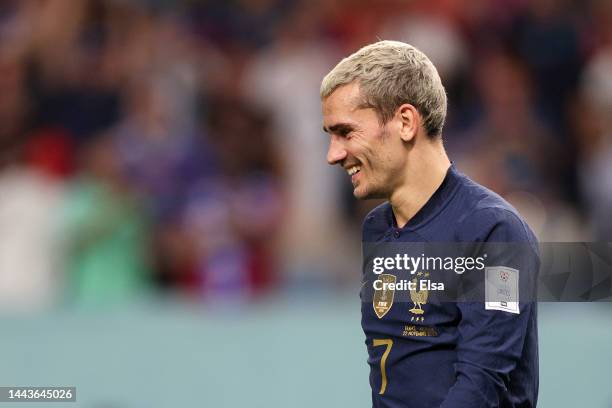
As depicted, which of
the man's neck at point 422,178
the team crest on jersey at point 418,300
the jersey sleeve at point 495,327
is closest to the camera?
the jersey sleeve at point 495,327

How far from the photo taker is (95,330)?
589 cm

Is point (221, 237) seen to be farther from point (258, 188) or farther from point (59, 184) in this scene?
point (59, 184)

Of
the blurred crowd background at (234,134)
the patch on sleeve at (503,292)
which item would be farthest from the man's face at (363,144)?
the blurred crowd background at (234,134)

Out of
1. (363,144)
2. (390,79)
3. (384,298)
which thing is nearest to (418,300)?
(384,298)

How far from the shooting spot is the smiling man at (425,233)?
275cm

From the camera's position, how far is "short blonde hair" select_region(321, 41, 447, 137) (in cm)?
289

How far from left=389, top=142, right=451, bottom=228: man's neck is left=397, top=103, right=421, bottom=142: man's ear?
0.07m

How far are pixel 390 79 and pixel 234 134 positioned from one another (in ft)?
14.4

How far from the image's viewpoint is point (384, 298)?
2.98 meters

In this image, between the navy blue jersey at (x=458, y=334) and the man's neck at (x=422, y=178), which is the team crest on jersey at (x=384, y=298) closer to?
the navy blue jersey at (x=458, y=334)

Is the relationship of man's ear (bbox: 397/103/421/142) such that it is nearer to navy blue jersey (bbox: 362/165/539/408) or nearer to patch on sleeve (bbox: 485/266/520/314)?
navy blue jersey (bbox: 362/165/539/408)

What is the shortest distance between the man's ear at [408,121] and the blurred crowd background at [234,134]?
357 centimetres

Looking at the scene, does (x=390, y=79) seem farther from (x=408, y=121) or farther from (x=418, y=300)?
(x=418, y=300)

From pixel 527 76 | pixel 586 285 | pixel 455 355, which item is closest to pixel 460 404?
pixel 455 355
